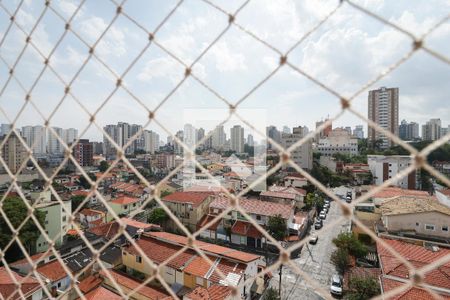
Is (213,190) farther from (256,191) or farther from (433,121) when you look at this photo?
(433,121)


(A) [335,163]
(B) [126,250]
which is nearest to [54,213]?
(B) [126,250]

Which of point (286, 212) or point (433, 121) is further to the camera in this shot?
point (433, 121)

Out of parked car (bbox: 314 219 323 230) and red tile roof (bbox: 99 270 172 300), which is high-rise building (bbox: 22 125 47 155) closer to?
red tile roof (bbox: 99 270 172 300)

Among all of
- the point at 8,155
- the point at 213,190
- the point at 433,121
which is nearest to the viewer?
the point at 213,190

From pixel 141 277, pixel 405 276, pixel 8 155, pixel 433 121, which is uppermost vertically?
pixel 433 121

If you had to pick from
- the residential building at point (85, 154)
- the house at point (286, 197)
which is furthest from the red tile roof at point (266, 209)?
the residential building at point (85, 154)

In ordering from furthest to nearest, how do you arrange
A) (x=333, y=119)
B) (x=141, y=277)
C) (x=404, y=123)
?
1. (x=404, y=123)
2. (x=141, y=277)
3. (x=333, y=119)

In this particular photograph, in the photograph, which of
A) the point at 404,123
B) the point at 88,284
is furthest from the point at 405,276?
the point at 404,123

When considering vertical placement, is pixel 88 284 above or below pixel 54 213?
below

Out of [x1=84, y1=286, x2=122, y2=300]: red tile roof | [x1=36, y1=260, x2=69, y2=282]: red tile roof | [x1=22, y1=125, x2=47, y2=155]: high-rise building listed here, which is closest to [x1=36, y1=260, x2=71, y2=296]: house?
[x1=36, y1=260, x2=69, y2=282]: red tile roof
